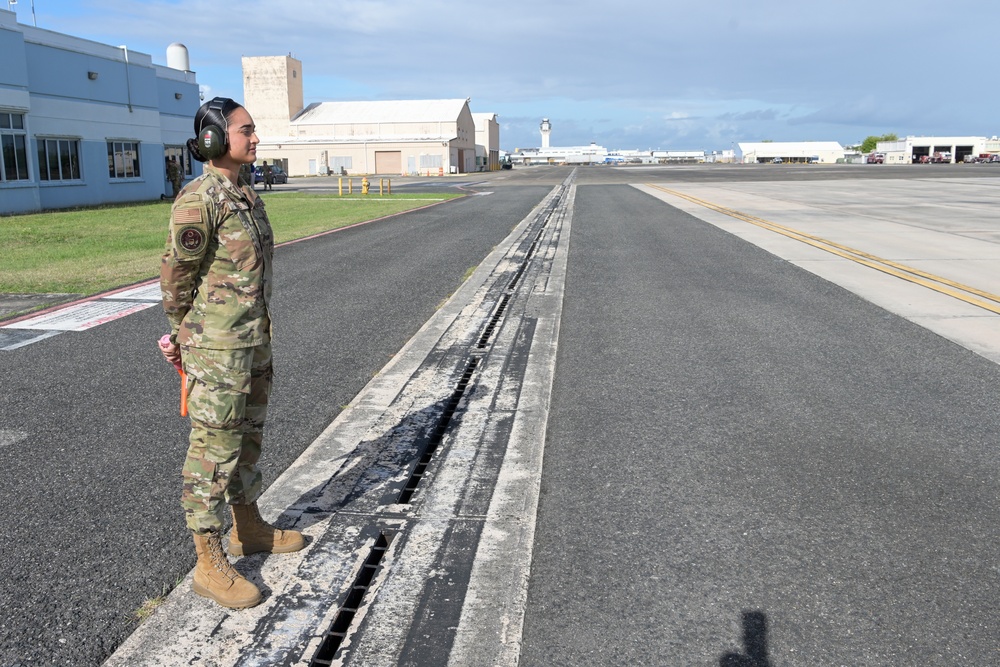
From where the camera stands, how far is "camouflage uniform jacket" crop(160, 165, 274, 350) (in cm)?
288

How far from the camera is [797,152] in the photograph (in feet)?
566

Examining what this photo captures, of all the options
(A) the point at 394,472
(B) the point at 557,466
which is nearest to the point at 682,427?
(B) the point at 557,466

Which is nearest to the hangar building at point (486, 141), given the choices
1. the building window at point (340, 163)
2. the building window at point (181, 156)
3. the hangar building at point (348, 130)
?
the hangar building at point (348, 130)

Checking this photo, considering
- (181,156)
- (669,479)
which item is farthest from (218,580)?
(181,156)

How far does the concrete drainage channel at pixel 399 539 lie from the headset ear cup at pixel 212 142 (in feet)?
5.49

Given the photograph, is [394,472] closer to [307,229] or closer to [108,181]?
[307,229]

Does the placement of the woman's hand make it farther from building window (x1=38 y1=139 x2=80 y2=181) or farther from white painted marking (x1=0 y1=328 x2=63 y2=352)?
building window (x1=38 y1=139 x2=80 y2=181)

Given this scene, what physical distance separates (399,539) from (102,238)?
15538mm

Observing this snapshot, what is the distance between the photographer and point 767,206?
2467cm

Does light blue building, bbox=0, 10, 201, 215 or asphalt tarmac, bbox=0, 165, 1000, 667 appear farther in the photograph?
light blue building, bbox=0, 10, 201, 215

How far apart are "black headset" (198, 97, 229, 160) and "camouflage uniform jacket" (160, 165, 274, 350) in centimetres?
7

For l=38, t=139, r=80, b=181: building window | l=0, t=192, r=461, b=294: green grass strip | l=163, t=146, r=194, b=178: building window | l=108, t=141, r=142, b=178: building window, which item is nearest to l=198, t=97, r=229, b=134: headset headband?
l=0, t=192, r=461, b=294: green grass strip

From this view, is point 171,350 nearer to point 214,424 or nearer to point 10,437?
point 214,424

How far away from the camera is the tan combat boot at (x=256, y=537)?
3.30 meters
